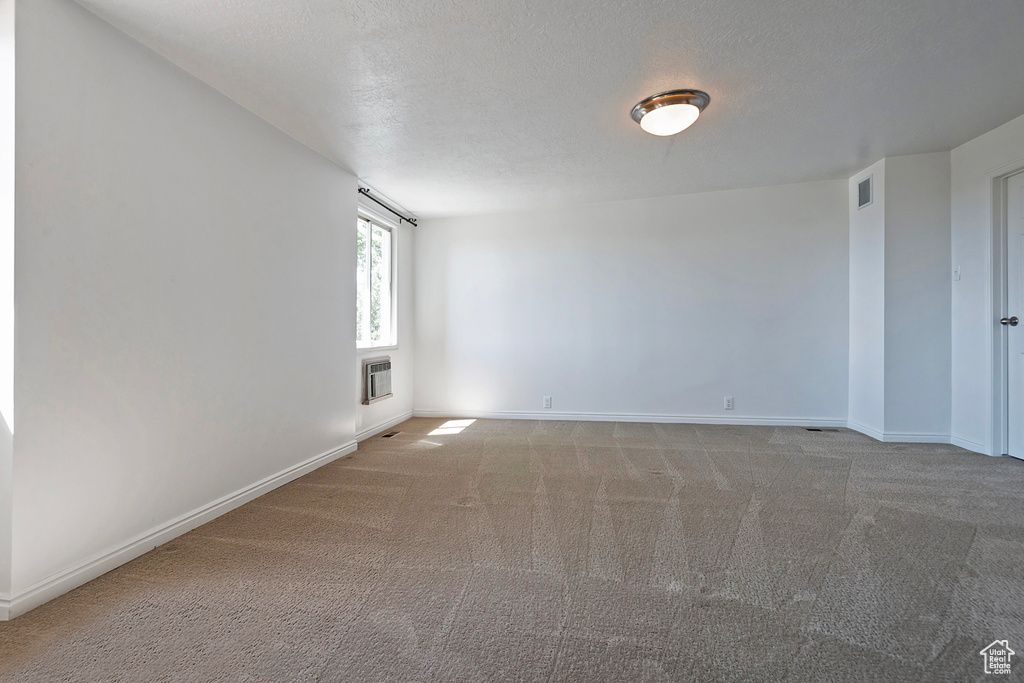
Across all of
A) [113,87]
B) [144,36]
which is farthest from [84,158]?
[144,36]

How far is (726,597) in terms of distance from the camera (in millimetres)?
1705

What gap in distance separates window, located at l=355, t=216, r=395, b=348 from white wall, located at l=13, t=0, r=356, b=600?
4.34ft

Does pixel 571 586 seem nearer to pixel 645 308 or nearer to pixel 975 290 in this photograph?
pixel 645 308

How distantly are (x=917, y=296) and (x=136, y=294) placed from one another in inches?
219

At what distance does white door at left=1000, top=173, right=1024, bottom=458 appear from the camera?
3.33m

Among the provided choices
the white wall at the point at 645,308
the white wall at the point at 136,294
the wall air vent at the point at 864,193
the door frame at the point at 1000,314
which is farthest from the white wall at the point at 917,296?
the white wall at the point at 136,294

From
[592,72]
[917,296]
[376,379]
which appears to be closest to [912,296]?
[917,296]

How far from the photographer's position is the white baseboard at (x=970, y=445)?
353 cm

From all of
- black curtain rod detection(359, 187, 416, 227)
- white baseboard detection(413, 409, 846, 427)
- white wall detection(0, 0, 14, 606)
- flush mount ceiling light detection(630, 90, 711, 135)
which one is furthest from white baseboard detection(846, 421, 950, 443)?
white wall detection(0, 0, 14, 606)

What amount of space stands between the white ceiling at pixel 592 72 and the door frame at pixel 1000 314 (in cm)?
56

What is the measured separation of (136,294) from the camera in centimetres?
210

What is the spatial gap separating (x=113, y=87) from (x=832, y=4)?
3.24 m

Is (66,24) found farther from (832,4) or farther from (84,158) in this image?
(832,4)

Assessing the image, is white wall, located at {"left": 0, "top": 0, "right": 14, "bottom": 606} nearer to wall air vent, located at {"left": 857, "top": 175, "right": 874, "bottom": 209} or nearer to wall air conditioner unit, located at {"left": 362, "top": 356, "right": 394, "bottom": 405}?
wall air conditioner unit, located at {"left": 362, "top": 356, "right": 394, "bottom": 405}
